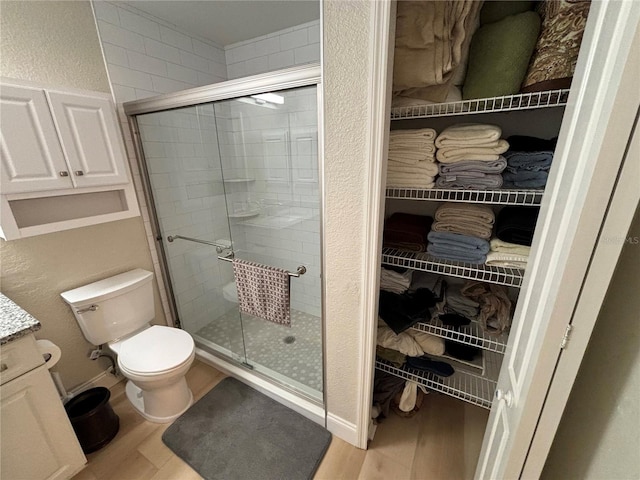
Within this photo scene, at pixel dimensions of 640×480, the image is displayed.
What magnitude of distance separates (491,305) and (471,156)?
68 centimetres

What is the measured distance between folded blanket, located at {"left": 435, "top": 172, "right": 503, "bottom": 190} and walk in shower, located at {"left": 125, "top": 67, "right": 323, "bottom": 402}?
750 millimetres

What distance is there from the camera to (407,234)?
1.17 metres

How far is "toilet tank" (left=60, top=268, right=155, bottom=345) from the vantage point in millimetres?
1412

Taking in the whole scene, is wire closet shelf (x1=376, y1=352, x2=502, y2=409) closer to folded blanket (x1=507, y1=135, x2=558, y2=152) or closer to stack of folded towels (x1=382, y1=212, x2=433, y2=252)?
stack of folded towels (x1=382, y1=212, x2=433, y2=252)

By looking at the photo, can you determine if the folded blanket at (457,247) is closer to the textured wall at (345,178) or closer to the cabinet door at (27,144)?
the textured wall at (345,178)

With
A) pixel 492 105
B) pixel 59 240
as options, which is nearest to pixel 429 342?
pixel 492 105

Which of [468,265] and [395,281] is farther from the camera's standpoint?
[395,281]

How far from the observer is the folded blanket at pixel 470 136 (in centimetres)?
91

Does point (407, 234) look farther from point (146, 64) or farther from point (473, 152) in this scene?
point (146, 64)

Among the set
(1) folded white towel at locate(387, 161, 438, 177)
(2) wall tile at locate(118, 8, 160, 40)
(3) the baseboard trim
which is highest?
(2) wall tile at locate(118, 8, 160, 40)

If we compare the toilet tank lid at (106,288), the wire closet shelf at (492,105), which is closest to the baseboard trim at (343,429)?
the toilet tank lid at (106,288)

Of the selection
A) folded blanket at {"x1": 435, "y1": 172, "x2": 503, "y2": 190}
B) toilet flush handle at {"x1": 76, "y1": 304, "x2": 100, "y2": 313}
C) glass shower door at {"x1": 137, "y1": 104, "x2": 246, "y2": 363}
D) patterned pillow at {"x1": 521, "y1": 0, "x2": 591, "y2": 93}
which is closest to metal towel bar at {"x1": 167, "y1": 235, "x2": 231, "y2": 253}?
glass shower door at {"x1": 137, "y1": 104, "x2": 246, "y2": 363}

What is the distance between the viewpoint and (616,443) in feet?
1.55

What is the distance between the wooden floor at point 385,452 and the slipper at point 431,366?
384mm
